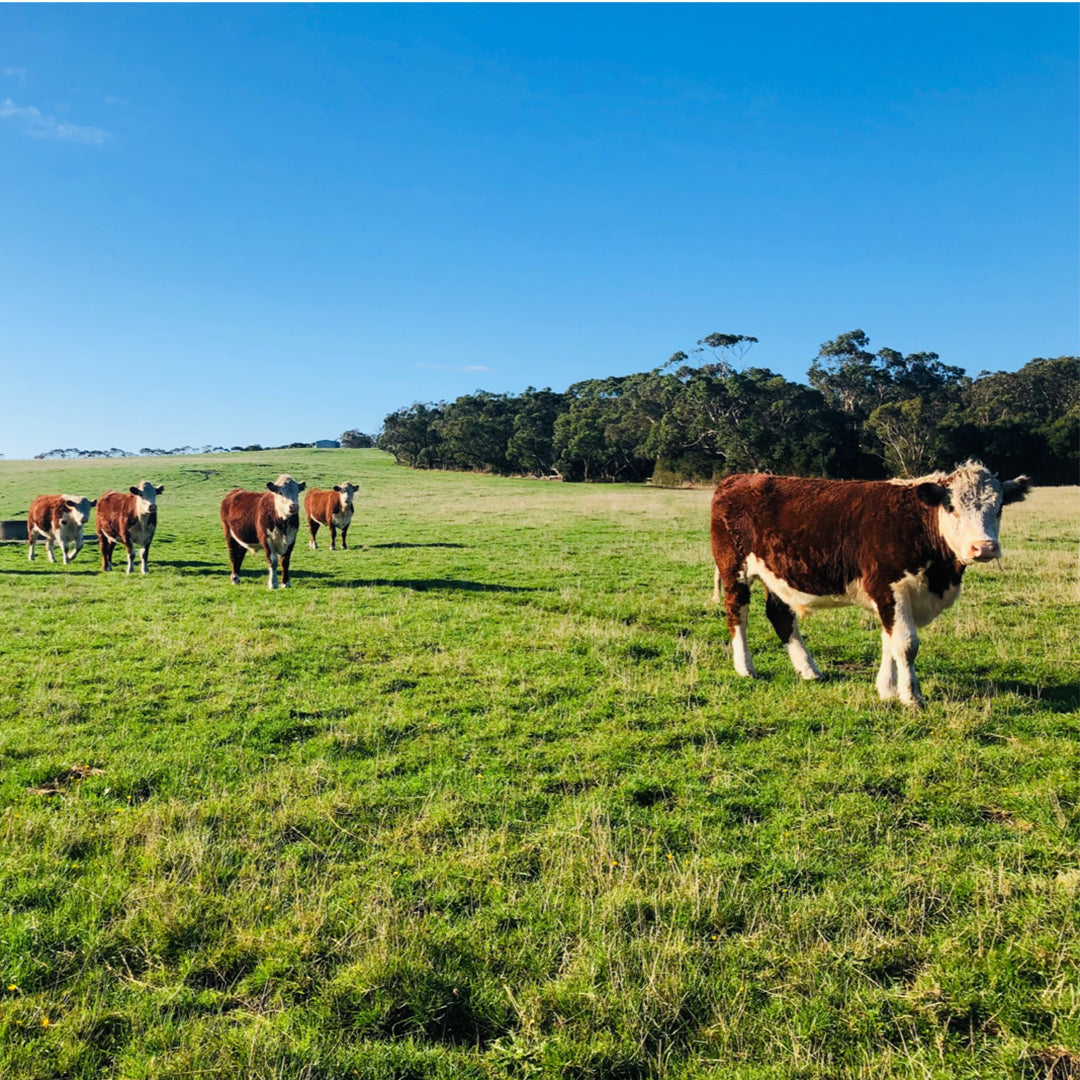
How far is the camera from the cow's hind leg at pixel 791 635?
29.2ft

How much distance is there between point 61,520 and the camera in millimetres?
21188

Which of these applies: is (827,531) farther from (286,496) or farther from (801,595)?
(286,496)

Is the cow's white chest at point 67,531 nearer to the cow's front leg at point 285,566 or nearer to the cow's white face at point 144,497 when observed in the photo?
the cow's white face at point 144,497

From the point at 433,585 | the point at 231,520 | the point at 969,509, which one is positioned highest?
the point at 969,509

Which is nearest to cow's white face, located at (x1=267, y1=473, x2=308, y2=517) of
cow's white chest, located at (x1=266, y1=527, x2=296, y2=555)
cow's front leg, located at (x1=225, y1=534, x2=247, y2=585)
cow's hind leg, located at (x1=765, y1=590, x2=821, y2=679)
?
cow's white chest, located at (x1=266, y1=527, x2=296, y2=555)

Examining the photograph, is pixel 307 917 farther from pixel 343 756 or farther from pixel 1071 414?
pixel 1071 414

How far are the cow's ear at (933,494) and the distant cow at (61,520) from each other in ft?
71.2

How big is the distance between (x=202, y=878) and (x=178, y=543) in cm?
2347

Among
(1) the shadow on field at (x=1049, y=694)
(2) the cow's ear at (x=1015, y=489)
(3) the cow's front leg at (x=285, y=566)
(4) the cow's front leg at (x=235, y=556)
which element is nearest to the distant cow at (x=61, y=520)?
(4) the cow's front leg at (x=235, y=556)

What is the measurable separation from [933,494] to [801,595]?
6.01ft

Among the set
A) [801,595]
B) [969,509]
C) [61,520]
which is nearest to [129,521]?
[61,520]

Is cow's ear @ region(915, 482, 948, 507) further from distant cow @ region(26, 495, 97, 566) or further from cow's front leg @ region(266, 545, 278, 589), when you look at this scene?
distant cow @ region(26, 495, 97, 566)

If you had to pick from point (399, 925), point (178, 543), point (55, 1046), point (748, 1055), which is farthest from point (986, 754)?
point (178, 543)

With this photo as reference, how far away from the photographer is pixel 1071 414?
63406 mm
